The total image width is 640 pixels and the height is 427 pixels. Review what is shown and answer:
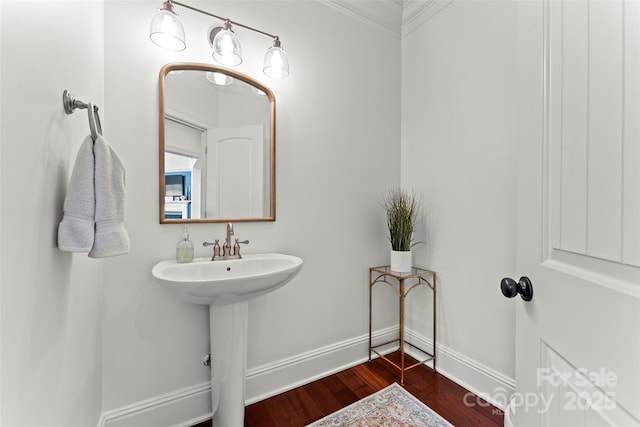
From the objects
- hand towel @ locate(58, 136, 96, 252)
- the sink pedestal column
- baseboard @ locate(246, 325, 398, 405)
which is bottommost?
baseboard @ locate(246, 325, 398, 405)

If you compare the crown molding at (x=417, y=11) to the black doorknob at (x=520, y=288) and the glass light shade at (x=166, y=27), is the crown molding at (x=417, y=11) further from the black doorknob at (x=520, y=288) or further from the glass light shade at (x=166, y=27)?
the black doorknob at (x=520, y=288)

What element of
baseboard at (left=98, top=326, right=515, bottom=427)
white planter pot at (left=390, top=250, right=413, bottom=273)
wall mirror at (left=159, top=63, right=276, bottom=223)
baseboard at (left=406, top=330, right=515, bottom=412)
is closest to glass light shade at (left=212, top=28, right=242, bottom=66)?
wall mirror at (left=159, top=63, right=276, bottom=223)

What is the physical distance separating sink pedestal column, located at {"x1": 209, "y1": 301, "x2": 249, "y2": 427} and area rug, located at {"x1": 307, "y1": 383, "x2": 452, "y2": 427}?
0.40m

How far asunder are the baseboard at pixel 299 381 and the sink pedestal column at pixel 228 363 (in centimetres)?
21

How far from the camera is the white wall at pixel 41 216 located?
0.52m

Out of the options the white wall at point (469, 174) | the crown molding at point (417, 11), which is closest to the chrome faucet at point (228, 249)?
the white wall at point (469, 174)

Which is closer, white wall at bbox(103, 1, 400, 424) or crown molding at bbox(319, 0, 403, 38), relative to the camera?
white wall at bbox(103, 1, 400, 424)

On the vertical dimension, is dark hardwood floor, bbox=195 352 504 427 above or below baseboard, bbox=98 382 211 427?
below

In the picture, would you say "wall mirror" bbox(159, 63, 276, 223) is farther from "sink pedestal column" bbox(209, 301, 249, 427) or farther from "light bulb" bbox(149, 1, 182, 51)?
"sink pedestal column" bbox(209, 301, 249, 427)

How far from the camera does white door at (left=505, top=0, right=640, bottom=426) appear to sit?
17.5 inches

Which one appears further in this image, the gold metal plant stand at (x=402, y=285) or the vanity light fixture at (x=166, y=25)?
the gold metal plant stand at (x=402, y=285)

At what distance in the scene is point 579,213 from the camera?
0.56 metres

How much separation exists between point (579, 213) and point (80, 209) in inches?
46.6

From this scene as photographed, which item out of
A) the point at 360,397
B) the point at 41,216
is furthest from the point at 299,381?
the point at 41,216
